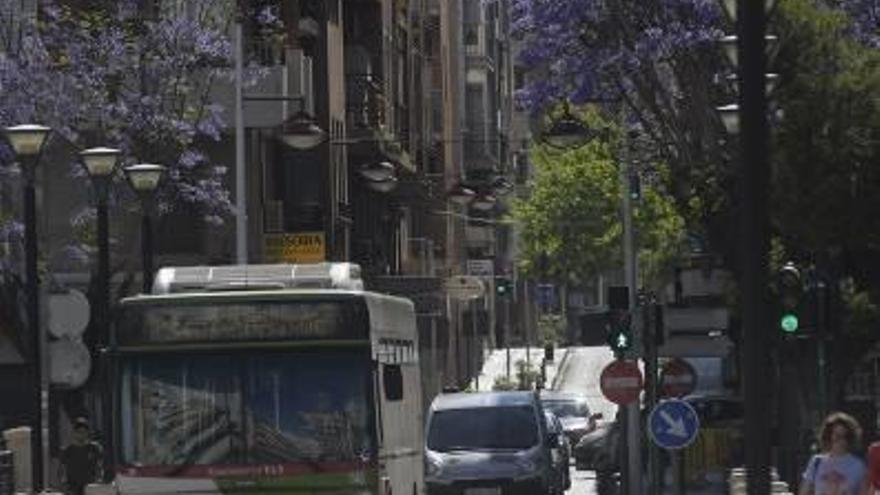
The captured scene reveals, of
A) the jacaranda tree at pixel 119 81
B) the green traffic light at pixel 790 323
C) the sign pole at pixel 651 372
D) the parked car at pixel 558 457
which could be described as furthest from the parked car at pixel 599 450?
the green traffic light at pixel 790 323

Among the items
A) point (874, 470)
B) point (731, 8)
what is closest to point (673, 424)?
point (874, 470)

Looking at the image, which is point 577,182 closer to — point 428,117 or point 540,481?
point 428,117

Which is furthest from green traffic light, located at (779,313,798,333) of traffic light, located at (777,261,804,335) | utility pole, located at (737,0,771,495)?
utility pole, located at (737,0,771,495)

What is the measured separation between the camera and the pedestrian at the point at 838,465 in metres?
16.8

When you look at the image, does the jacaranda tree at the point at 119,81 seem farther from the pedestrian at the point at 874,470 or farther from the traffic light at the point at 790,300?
the pedestrian at the point at 874,470

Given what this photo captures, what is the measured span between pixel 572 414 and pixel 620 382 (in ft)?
68.6

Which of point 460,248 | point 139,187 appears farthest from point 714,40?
point 460,248

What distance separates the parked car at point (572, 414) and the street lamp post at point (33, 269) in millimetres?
27709

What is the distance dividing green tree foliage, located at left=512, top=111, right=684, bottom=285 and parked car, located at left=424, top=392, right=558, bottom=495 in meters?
19.4

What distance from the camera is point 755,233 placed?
1062 centimetres

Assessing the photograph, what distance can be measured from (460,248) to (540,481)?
2229 inches

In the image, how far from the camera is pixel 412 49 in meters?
74.4

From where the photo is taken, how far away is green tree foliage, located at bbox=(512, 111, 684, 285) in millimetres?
59344

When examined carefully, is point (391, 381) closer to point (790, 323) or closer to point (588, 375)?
point (790, 323)
